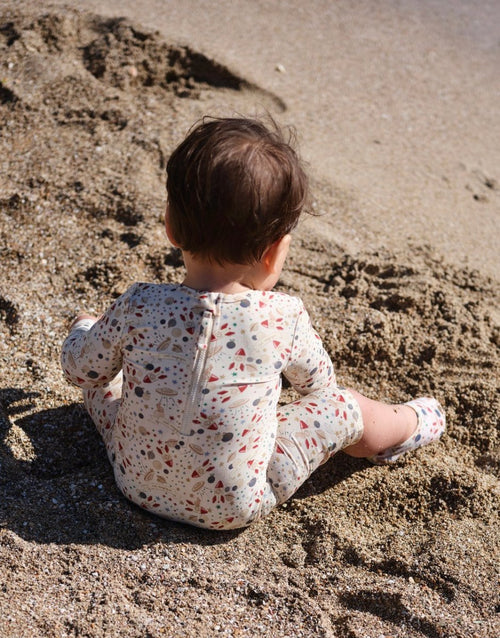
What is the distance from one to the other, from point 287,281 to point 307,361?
3.22 feet

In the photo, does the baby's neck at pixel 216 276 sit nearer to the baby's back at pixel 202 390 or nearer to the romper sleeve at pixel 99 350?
the baby's back at pixel 202 390

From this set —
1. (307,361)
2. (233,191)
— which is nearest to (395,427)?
(307,361)

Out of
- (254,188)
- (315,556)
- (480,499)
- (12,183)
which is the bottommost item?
(12,183)

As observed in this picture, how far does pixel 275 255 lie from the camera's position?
74.9 inches

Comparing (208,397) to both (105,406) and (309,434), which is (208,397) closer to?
(309,434)

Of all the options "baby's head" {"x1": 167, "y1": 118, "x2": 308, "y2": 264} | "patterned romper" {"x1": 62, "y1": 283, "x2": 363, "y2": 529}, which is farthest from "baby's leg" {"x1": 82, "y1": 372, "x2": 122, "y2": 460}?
"baby's head" {"x1": 167, "y1": 118, "x2": 308, "y2": 264}

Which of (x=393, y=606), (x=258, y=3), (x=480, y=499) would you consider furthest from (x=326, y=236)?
(x=258, y=3)

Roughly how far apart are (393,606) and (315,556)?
9.4 inches

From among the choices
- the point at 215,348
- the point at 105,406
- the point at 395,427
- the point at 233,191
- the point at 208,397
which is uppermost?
the point at 233,191

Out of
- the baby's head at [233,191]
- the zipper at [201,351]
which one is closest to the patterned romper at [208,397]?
the zipper at [201,351]

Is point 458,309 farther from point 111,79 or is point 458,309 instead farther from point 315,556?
point 111,79

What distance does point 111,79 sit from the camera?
12.3 feet

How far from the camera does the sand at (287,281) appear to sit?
190 cm

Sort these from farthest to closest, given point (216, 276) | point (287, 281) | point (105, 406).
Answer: point (287, 281)
point (105, 406)
point (216, 276)
